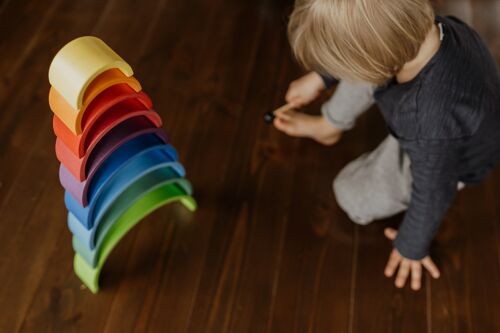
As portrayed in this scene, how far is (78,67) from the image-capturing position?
0.74 meters

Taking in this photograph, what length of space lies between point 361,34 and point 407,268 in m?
0.54

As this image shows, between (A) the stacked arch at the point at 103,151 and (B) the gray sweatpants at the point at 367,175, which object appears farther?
(B) the gray sweatpants at the point at 367,175

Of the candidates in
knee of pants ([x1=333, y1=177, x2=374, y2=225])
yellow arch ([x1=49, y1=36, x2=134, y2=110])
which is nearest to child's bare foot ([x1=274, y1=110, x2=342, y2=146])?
knee of pants ([x1=333, y1=177, x2=374, y2=225])

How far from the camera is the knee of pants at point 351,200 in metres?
1.18

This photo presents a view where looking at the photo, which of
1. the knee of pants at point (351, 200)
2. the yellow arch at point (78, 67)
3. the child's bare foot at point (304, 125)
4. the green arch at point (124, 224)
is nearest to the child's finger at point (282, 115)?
the child's bare foot at point (304, 125)

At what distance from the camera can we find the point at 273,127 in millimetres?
1339

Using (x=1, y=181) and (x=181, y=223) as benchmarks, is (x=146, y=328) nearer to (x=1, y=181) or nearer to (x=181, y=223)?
(x=181, y=223)

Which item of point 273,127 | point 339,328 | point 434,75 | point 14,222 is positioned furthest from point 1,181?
point 434,75

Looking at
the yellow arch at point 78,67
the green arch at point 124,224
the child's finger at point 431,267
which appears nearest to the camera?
the yellow arch at point 78,67

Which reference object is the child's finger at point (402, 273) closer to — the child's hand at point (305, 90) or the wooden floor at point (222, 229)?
the wooden floor at point (222, 229)

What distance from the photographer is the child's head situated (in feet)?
2.52

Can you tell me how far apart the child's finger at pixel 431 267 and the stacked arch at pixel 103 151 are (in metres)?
0.50

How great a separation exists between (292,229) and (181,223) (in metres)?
0.24

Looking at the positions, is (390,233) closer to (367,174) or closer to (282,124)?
(367,174)
